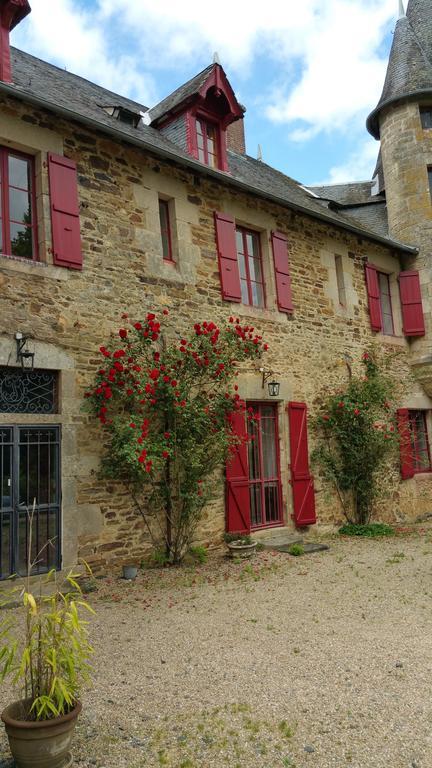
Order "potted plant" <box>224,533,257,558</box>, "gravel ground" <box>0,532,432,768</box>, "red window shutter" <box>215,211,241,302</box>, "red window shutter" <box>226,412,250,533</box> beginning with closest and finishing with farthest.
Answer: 1. "gravel ground" <box>0,532,432,768</box>
2. "potted plant" <box>224,533,257,558</box>
3. "red window shutter" <box>226,412,250,533</box>
4. "red window shutter" <box>215,211,241,302</box>

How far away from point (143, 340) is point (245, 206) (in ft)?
10.9

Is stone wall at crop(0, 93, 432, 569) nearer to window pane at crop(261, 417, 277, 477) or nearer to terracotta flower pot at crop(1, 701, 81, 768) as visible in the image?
window pane at crop(261, 417, 277, 477)

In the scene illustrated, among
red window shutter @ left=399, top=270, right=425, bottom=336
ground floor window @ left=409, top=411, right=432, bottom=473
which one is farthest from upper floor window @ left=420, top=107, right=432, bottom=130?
ground floor window @ left=409, top=411, right=432, bottom=473

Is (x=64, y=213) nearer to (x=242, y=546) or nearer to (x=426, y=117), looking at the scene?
(x=242, y=546)

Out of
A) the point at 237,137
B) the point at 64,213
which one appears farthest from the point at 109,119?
the point at 237,137

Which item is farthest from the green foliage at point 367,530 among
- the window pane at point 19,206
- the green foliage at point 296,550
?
the window pane at point 19,206

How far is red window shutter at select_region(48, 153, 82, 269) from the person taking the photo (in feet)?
20.8

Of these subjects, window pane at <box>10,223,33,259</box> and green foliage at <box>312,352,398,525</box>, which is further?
green foliage at <box>312,352,398,525</box>

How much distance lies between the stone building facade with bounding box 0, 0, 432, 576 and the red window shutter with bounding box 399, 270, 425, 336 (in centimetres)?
10

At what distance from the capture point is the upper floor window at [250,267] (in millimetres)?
8789

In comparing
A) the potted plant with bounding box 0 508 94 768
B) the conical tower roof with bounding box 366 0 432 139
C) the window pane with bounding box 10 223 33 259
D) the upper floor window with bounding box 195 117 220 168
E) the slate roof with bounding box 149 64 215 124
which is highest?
the conical tower roof with bounding box 366 0 432 139

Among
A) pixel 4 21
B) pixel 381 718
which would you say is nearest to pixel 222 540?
pixel 381 718

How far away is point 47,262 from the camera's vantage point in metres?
6.25

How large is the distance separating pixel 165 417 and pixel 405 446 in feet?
19.0
